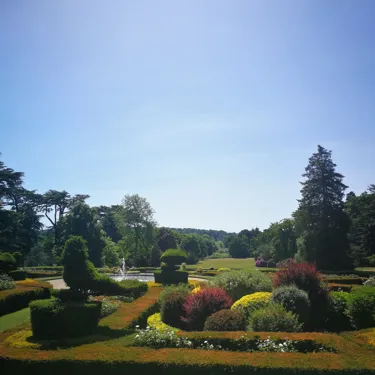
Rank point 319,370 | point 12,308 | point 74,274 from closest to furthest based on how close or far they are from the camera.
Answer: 1. point 319,370
2. point 74,274
3. point 12,308

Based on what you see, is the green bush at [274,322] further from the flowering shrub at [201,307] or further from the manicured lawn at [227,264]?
the manicured lawn at [227,264]

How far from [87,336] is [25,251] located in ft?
129

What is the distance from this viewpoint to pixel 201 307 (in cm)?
1106

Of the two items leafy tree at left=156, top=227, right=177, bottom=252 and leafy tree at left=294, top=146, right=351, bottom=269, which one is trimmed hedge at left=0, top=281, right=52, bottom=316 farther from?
leafy tree at left=156, top=227, right=177, bottom=252

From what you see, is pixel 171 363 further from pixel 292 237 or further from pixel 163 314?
pixel 292 237

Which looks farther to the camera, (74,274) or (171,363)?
(74,274)

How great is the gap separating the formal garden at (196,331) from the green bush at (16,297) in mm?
69

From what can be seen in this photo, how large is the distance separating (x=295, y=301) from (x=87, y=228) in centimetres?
3390

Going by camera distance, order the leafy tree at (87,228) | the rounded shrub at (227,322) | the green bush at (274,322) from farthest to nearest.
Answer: the leafy tree at (87,228)
the rounded shrub at (227,322)
the green bush at (274,322)

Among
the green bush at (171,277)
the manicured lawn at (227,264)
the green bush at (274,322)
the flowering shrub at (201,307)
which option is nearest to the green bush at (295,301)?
the green bush at (274,322)

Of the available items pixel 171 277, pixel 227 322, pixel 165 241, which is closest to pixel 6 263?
pixel 171 277

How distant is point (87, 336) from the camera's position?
29.3 feet

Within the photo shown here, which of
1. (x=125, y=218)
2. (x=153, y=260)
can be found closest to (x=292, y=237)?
(x=153, y=260)

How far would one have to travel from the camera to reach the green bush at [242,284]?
14.1 m
